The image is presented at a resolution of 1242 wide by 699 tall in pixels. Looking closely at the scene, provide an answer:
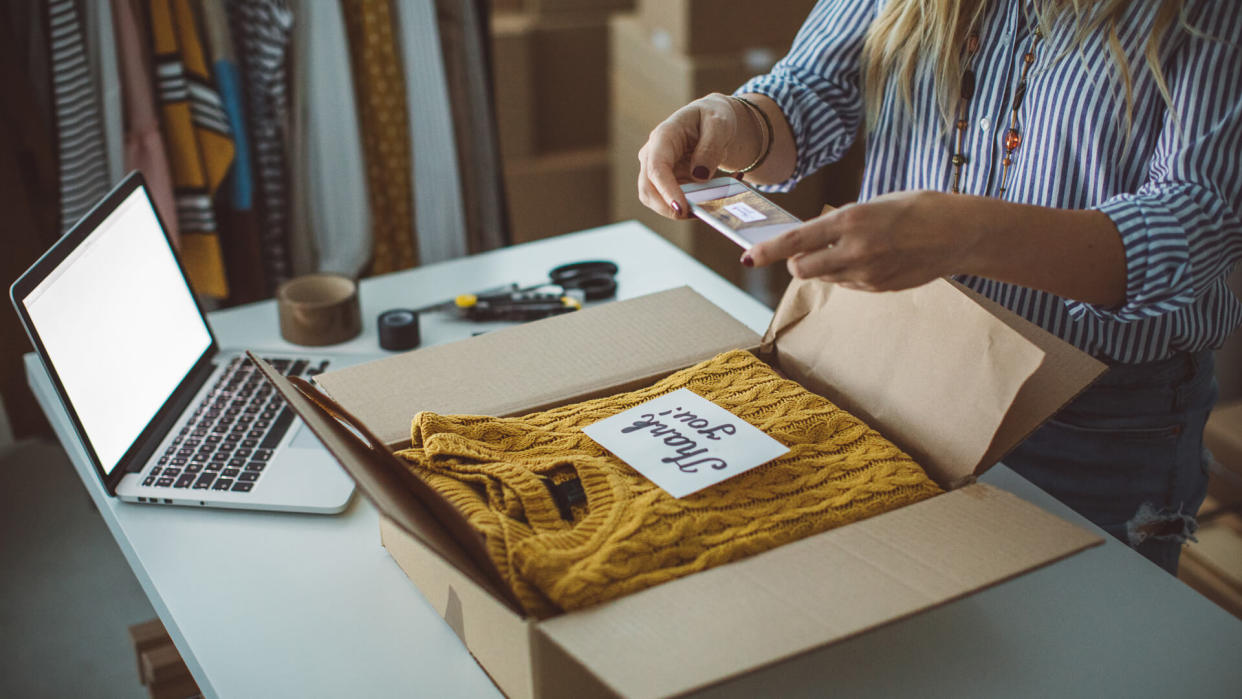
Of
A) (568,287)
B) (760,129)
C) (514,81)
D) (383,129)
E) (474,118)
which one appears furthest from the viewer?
(514,81)

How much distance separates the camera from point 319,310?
1.26m

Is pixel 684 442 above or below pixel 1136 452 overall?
above

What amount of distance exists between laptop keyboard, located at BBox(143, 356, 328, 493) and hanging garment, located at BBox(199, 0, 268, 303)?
28.3 inches

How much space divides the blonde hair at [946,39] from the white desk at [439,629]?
417 mm

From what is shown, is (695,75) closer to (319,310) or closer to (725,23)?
(725,23)

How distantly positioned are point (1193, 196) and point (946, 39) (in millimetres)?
301

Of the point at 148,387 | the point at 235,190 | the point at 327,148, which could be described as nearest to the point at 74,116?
the point at 235,190

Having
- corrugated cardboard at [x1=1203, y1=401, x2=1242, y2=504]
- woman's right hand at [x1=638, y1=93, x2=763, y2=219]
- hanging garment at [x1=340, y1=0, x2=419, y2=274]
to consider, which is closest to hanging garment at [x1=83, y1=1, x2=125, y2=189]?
hanging garment at [x1=340, y1=0, x2=419, y2=274]

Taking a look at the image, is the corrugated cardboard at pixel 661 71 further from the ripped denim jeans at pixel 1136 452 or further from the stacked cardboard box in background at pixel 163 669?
the stacked cardboard box in background at pixel 163 669

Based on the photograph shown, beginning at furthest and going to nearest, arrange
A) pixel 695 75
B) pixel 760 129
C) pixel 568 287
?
pixel 695 75
pixel 568 287
pixel 760 129

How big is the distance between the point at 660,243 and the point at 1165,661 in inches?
38.2

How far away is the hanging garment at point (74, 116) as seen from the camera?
159cm

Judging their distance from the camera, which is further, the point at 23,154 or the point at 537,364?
the point at 23,154

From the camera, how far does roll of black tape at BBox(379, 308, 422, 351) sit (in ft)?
4.16
